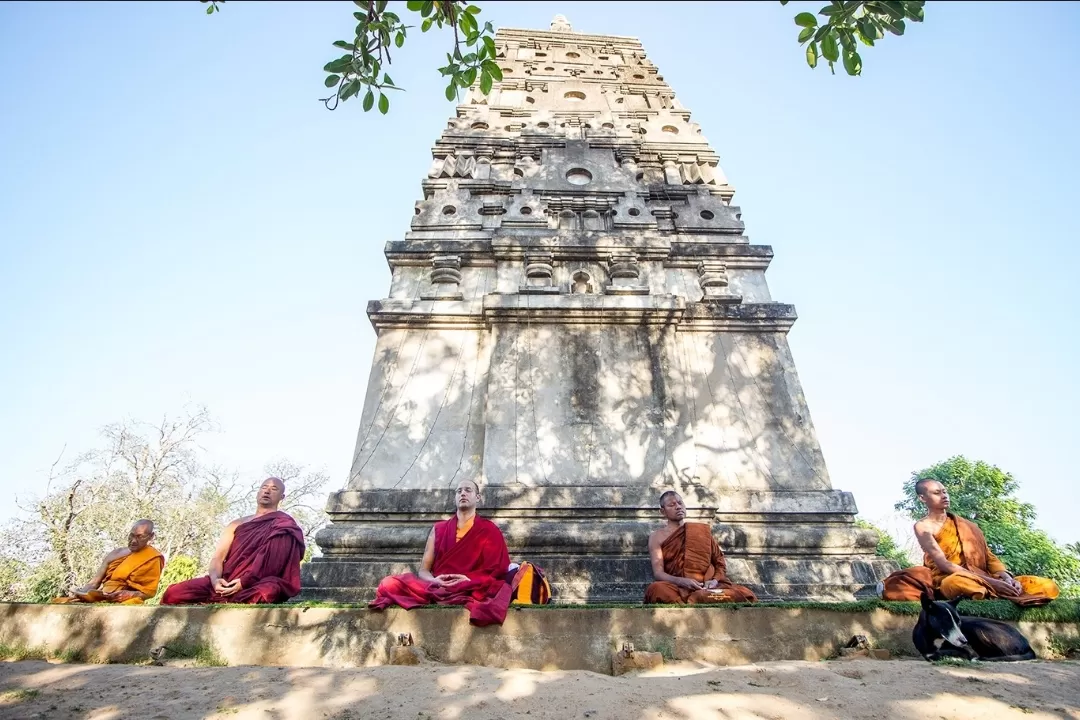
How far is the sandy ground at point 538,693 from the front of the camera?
2.71 m

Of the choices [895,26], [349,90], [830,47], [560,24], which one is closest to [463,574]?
[349,90]

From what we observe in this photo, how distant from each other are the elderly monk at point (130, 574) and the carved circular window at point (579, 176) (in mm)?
8108

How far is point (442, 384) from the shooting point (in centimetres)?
757

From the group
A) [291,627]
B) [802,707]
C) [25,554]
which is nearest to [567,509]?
[291,627]

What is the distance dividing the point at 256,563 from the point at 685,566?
12.1 ft

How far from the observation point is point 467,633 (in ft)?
12.3

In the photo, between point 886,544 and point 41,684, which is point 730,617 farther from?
point 886,544

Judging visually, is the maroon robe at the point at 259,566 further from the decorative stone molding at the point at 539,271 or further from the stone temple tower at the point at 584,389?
the decorative stone molding at the point at 539,271

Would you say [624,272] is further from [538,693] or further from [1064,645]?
[538,693]

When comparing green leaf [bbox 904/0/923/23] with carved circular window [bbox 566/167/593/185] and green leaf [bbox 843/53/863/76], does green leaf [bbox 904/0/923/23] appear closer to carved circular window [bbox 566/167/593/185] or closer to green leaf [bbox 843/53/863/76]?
green leaf [bbox 843/53/863/76]

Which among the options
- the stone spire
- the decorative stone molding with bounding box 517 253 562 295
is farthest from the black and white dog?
the stone spire

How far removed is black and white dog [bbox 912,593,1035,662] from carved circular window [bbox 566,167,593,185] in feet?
27.6

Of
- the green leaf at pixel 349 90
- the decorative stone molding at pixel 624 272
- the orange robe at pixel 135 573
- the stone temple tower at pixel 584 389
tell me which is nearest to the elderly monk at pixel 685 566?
the stone temple tower at pixel 584 389

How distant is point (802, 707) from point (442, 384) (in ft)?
18.3
